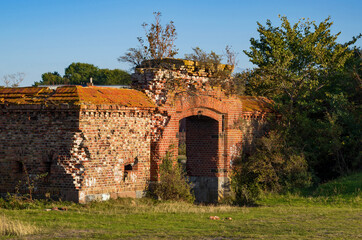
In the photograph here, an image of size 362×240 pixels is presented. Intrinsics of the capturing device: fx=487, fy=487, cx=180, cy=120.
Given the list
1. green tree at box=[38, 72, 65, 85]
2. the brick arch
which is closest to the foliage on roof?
the brick arch

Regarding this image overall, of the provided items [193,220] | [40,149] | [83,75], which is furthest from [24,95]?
[83,75]

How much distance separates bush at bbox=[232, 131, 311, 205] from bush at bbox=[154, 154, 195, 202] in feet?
8.26

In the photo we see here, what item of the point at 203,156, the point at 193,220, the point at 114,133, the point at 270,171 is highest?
the point at 114,133

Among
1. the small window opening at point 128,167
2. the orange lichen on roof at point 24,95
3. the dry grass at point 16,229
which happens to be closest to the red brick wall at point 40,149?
the orange lichen on roof at point 24,95

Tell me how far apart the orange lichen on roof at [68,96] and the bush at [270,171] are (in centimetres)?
518

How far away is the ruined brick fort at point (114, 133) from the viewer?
12.8m

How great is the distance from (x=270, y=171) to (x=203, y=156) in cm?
240

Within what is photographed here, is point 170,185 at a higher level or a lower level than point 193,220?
higher

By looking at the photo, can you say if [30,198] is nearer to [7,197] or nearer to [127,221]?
[7,197]

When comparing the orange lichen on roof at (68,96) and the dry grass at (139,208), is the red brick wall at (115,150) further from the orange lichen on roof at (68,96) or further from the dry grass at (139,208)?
the dry grass at (139,208)

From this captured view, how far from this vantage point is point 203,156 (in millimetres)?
17328

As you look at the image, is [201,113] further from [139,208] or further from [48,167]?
[48,167]

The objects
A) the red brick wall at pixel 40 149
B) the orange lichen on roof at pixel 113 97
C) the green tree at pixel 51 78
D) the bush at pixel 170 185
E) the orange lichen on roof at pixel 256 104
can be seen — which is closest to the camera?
the red brick wall at pixel 40 149

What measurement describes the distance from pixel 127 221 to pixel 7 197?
14.3 feet
